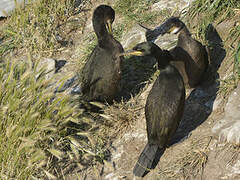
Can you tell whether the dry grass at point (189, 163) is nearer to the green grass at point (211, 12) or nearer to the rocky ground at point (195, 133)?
the rocky ground at point (195, 133)

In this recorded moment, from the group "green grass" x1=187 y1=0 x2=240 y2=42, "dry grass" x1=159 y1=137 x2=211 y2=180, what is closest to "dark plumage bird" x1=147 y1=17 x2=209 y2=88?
"green grass" x1=187 y1=0 x2=240 y2=42

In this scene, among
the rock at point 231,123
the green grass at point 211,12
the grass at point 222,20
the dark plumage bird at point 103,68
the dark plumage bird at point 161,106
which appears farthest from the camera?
the green grass at point 211,12

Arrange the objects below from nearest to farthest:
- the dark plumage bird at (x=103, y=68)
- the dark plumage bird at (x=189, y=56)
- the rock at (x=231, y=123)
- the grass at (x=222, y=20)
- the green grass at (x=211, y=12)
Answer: the rock at (x=231, y=123) < the grass at (x=222, y=20) < the dark plumage bird at (x=189, y=56) < the dark plumage bird at (x=103, y=68) < the green grass at (x=211, y=12)

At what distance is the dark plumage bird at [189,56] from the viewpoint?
4.58 meters

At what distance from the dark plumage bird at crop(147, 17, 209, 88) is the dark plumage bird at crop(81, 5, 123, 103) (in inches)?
31.7

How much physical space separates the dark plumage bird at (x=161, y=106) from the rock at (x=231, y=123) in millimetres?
454

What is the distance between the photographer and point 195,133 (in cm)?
416

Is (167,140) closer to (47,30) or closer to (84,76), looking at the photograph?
(84,76)

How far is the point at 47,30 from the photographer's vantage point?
6.61 m

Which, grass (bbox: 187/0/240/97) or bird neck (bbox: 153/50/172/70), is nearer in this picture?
bird neck (bbox: 153/50/172/70)

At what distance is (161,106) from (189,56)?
3.48 feet

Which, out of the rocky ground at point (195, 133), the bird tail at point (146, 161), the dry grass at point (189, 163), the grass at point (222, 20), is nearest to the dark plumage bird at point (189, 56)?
the rocky ground at point (195, 133)

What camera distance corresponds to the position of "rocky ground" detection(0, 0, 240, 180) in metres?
3.70

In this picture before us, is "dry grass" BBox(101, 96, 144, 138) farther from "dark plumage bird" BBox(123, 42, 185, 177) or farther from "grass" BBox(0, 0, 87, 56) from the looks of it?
"grass" BBox(0, 0, 87, 56)
